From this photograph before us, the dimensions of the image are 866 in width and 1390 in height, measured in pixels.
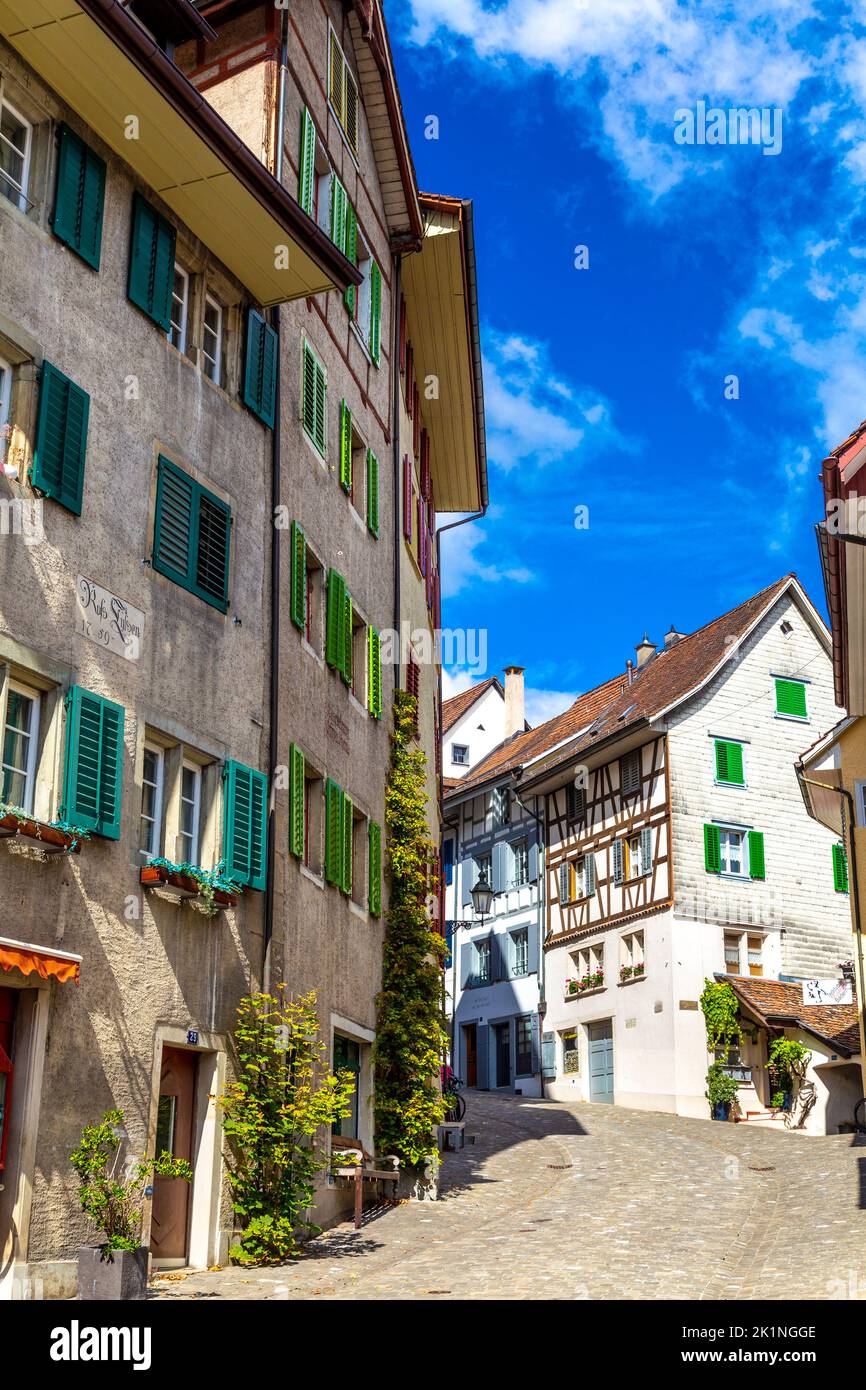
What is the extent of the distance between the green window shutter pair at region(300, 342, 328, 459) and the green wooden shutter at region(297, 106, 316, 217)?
1597 millimetres

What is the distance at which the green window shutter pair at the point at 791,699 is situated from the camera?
36625 millimetres

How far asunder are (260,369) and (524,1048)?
27.0 m

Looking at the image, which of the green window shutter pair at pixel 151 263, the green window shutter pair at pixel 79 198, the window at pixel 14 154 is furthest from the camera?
the green window shutter pair at pixel 151 263

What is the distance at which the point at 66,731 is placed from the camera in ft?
37.2

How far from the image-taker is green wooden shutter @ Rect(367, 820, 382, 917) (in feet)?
62.4

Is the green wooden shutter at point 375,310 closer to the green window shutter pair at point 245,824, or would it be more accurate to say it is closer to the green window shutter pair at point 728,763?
the green window shutter pair at point 245,824

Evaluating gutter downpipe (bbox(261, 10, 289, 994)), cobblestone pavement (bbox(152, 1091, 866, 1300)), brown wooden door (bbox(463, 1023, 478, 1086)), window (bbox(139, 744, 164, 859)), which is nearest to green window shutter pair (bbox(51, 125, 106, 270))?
gutter downpipe (bbox(261, 10, 289, 994))

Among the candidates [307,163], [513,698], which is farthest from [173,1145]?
[513,698]

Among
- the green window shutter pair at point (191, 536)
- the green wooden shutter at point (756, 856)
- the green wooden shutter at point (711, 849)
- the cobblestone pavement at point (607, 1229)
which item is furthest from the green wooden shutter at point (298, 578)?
the green wooden shutter at point (756, 856)

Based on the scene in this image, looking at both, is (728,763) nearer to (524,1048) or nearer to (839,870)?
(839,870)

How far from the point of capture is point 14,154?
39.0 feet

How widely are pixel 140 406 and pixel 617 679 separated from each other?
32156 mm

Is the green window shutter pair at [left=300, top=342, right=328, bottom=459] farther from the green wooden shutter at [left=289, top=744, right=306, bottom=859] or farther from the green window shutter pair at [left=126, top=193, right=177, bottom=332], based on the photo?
the green wooden shutter at [left=289, top=744, right=306, bottom=859]

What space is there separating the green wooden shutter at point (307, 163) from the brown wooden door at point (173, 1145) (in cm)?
935
